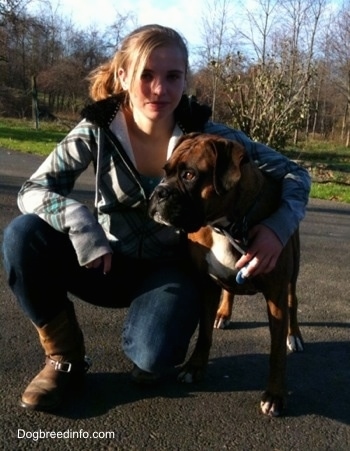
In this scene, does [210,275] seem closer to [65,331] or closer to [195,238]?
[195,238]

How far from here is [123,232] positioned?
3086mm

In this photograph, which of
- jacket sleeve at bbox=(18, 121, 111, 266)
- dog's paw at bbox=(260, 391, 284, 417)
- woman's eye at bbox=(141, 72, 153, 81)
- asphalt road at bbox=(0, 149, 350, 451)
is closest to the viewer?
asphalt road at bbox=(0, 149, 350, 451)

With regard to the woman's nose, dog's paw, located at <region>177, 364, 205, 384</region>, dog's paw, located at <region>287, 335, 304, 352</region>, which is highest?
the woman's nose

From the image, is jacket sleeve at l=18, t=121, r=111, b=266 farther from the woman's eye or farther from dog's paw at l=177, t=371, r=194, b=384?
dog's paw at l=177, t=371, r=194, b=384

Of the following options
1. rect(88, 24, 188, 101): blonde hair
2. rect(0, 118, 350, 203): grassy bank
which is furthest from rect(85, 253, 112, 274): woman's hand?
rect(0, 118, 350, 203): grassy bank

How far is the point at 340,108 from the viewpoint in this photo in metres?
36.3

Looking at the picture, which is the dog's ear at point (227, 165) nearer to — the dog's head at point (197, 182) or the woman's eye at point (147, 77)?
the dog's head at point (197, 182)

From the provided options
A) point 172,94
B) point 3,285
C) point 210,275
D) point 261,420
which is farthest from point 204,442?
point 3,285

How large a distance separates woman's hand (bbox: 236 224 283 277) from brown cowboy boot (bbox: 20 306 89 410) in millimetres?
949

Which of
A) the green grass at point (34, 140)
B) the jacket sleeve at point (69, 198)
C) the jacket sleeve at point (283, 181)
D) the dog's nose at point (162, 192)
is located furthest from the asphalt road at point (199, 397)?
the green grass at point (34, 140)

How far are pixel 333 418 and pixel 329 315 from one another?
1490 mm

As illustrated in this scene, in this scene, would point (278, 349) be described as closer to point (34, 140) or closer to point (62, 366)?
point (62, 366)

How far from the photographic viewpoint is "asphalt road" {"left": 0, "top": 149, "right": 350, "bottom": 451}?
8.50ft

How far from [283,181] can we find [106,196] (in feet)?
3.25
